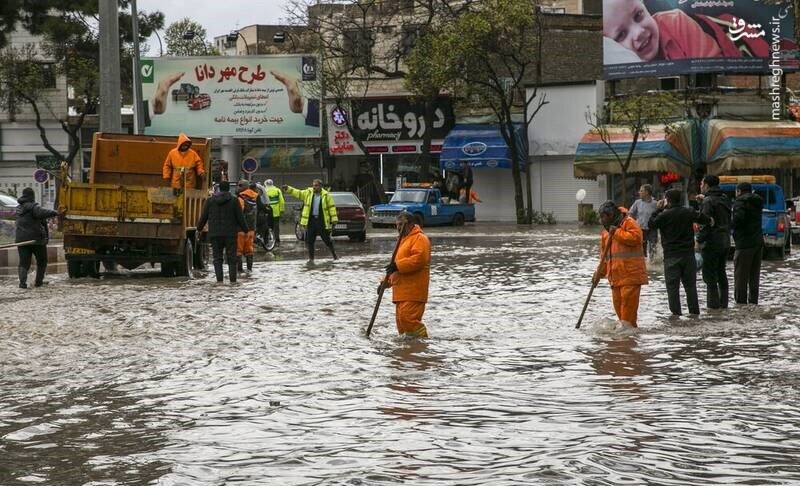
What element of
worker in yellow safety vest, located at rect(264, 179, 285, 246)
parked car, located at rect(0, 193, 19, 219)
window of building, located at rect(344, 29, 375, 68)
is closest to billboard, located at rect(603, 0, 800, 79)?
window of building, located at rect(344, 29, 375, 68)

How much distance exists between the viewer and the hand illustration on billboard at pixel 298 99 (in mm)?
60625

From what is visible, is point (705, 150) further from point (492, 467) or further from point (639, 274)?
point (492, 467)

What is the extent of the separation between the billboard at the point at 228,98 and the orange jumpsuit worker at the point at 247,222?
A: 107ft

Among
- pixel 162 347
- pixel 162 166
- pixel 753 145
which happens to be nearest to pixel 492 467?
pixel 162 347

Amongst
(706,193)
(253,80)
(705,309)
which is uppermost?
(253,80)

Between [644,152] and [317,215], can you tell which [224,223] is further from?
[644,152]

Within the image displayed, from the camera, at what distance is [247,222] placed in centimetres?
2555

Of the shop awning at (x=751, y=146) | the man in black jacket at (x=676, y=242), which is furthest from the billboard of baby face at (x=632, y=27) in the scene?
the man in black jacket at (x=676, y=242)

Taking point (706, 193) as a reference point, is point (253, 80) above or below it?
above

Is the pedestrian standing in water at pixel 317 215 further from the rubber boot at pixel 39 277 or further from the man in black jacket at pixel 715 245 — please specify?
the man in black jacket at pixel 715 245

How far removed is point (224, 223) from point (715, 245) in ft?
27.6

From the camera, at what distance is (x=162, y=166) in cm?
2512

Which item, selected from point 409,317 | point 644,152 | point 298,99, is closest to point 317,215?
point 409,317

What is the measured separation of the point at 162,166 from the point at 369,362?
45.0ft
